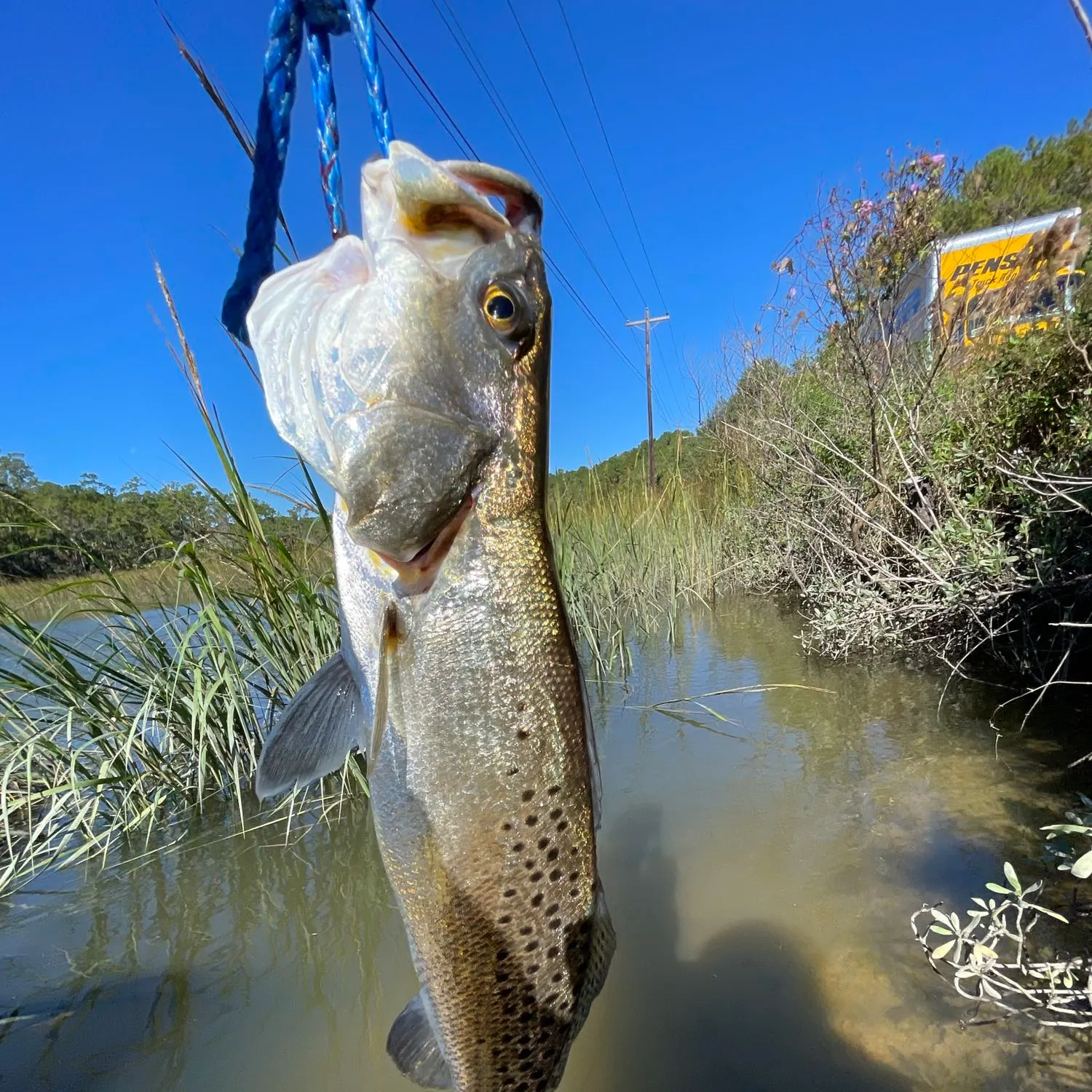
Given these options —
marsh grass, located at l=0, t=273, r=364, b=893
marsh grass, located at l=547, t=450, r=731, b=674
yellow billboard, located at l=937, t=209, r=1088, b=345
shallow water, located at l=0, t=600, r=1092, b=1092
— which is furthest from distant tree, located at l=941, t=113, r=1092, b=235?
marsh grass, located at l=0, t=273, r=364, b=893

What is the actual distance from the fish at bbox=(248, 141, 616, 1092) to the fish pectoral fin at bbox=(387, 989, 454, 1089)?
0.05 meters

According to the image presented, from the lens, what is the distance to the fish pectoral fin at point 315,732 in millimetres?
1182

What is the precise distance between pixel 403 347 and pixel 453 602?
494mm

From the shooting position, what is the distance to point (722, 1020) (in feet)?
7.05

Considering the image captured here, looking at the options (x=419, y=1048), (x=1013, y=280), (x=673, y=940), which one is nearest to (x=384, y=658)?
(x=419, y=1048)

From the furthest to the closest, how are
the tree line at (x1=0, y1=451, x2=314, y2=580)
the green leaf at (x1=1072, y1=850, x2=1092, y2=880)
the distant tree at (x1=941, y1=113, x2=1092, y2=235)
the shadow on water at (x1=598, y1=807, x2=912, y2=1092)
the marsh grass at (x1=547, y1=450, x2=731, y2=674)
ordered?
1. the distant tree at (x1=941, y1=113, x2=1092, y2=235)
2. the marsh grass at (x1=547, y1=450, x2=731, y2=674)
3. the tree line at (x1=0, y1=451, x2=314, y2=580)
4. the shadow on water at (x1=598, y1=807, x2=912, y2=1092)
5. the green leaf at (x1=1072, y1=850, x2=1092, y2=880)

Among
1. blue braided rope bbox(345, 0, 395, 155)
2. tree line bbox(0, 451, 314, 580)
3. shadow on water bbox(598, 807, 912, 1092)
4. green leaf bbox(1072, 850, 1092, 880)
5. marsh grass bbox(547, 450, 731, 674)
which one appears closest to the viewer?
blue braided rope bbox(345, 0, 395, 155)

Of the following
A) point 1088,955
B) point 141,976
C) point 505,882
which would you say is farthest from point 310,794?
point 1088,955

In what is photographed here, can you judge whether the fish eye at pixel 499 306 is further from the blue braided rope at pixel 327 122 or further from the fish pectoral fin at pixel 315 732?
the fish pectoral fin at pixel 315 732

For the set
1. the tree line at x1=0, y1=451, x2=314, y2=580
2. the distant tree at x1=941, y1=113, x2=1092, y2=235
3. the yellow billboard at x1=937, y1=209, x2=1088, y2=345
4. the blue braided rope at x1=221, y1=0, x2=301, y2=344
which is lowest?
the tree line at x1=0, y1=451, x2=314, y2=580

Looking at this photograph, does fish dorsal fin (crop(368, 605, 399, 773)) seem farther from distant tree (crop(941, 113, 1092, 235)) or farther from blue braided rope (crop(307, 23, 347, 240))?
distant tree (crop(941, 113, 1092, 235))

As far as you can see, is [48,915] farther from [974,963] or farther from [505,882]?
[974,963]

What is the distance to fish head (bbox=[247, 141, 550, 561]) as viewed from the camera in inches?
43.9

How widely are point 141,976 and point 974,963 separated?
307cm
